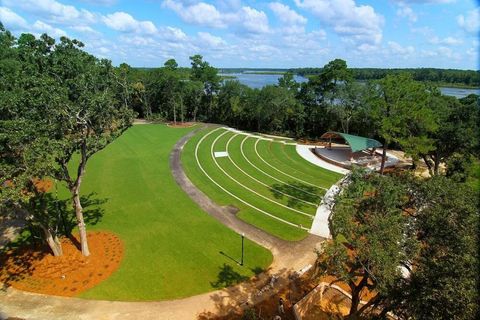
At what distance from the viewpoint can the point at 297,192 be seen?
106ft

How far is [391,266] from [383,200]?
365 centimetres

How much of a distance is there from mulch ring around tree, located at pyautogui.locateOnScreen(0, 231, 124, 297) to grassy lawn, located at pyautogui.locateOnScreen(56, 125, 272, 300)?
2.68 ft

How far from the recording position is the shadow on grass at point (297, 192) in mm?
29875

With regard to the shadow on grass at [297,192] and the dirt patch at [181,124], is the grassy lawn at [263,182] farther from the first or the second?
the dirt patch at [181,124]

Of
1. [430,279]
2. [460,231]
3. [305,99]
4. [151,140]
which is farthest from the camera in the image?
[305,99]

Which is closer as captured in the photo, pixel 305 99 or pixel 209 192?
pixel 209 192

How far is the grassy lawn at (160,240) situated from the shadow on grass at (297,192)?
848 centimetres

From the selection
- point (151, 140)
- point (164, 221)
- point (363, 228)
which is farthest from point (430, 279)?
point (151, 140)

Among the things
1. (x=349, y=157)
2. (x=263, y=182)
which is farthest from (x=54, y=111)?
(x=349, y=157)

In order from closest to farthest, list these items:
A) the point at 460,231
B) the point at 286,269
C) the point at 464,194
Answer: the point at 460,231
the point at 464,194
the point at 286,269

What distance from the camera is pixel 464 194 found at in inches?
477

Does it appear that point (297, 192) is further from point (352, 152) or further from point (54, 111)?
point (54, 111)

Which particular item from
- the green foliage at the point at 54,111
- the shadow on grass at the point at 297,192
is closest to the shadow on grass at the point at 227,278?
the green foliage at the point at 54,111

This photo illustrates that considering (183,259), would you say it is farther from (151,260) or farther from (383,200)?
(383,200)
